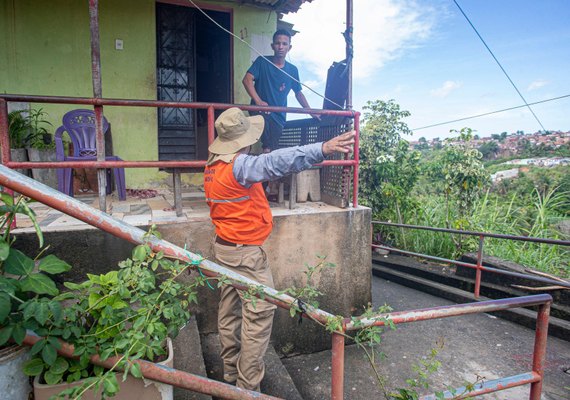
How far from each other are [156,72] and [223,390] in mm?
5783

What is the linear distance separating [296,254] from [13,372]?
2616mm

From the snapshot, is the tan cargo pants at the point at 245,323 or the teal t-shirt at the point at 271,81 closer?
the tan cargo pants at the point at 245,323

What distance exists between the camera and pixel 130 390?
1736mm

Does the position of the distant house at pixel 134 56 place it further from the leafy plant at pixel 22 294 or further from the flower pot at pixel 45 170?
the leafy plant at pixel 22 294

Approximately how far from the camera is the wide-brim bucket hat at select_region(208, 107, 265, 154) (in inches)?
113

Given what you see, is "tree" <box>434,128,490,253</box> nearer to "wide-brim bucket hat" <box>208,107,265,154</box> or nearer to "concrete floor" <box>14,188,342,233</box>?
"concrete floor" <box>14,188,342,233</box>

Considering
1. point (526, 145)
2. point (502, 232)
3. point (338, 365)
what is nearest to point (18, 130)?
point (338, 365)

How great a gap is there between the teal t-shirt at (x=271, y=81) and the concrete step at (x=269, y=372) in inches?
100

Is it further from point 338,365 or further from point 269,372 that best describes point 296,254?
point 338,365

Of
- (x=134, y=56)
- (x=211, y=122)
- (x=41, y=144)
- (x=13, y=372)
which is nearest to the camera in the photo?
(x=13, y=372)

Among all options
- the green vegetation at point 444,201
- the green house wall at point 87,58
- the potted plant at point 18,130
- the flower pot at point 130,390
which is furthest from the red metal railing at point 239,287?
the green vegetation at point 444,201

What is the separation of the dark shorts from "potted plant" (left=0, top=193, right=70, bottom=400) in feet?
10.6

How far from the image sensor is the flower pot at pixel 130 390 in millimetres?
1581

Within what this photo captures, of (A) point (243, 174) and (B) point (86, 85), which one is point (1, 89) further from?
(A) point (243, 174)
